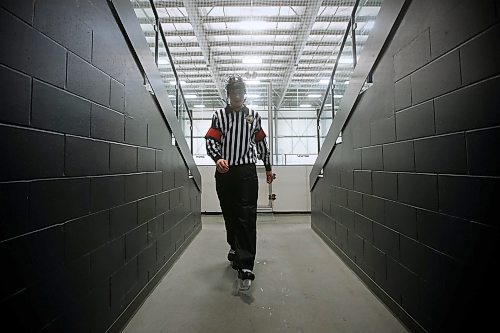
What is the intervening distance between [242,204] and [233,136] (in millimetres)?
509

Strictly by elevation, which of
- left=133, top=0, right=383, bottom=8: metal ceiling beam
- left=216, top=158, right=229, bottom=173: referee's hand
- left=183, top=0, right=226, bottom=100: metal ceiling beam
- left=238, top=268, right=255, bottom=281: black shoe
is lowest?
left=238, top=268, right=255, bottom=281: black shoe

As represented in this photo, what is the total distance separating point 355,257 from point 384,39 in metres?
1.49

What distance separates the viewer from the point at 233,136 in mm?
1993

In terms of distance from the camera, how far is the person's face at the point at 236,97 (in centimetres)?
200

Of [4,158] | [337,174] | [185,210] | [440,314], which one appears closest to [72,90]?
[4,158]

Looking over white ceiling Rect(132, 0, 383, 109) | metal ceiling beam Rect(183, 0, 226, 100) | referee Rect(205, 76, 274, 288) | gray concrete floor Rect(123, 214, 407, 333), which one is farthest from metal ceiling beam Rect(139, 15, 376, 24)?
gray concrete floor Rect(123, 214, 407, 333)

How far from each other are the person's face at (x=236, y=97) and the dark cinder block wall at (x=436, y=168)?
897mm

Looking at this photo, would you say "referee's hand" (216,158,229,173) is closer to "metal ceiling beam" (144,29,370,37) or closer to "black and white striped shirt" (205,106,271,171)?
"black and white striped shirt" (205,106,271,171)

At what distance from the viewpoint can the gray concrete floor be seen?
4.30 feet

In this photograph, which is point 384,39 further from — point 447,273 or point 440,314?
point 440,314

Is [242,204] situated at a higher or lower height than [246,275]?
higher

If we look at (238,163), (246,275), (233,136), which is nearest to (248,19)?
(233,136)

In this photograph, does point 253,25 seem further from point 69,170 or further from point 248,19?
point 69,170

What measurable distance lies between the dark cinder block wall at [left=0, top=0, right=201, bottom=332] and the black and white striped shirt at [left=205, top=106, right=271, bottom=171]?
53cm
